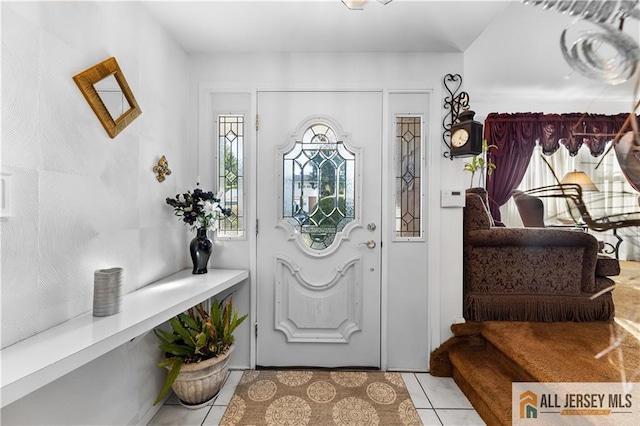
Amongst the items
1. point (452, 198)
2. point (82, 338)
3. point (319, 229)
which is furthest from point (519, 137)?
point (82, 338)

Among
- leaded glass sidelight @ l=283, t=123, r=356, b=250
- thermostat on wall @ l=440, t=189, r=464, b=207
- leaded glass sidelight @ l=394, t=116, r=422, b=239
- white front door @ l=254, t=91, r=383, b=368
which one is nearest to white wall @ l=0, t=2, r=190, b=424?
white front door @ l=254, t=91, r=383, b=368

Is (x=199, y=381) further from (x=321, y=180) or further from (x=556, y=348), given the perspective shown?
(x=556, y=348)

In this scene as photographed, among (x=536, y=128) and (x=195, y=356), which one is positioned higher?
(x=536, y=128)

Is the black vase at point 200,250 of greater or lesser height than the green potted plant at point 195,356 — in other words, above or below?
above

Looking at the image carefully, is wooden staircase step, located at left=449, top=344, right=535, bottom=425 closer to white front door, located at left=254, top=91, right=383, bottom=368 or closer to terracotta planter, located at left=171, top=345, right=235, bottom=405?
white front door, located at left=254, top=91, right=383, bottom=368

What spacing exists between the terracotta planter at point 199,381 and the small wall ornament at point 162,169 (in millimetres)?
1136

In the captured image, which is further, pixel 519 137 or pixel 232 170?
pixel 519 137

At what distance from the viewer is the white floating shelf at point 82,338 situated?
0.86 m

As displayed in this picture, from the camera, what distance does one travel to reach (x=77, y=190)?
132cm

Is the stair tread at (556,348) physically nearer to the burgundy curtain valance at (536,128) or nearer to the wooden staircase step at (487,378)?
the wooden staircase step at (487,378)

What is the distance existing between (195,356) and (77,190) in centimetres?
111

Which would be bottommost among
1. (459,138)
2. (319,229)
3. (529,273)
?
(529,273)

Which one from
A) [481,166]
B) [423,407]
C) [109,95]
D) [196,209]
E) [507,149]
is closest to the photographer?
[109,95]

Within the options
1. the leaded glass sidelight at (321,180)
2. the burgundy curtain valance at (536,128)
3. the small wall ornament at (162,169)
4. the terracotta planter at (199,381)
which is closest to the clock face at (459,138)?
the leaded glass sidelight at (321,180)
